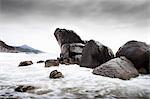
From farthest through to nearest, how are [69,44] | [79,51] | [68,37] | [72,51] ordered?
[68,37] < [69,44] < [79,51] < [72,51]

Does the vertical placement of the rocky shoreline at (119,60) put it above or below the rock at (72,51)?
below

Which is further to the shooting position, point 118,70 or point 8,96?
point 118,70

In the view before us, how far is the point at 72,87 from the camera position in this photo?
7199mm

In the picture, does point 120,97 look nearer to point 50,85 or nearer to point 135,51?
point 50,85

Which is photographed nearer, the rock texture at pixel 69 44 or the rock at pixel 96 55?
the rock at pixel 96 55

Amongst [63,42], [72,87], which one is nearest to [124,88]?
[72,87]

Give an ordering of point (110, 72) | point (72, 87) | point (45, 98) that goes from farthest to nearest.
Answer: point (110, 72) → point (72, 87) → point (45, 98)

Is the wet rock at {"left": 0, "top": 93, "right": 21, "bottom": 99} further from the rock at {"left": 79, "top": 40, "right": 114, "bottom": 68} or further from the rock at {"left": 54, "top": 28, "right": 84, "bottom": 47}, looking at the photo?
the rock at {"left": 54, "top": 28, "right": 84, "bottom": 47}

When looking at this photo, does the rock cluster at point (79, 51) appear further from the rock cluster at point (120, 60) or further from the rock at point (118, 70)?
the rock at point (118, 70)

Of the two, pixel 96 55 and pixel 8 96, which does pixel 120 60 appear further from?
pixel 8 96

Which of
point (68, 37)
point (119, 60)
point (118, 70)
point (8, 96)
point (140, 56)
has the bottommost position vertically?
point (8, 96)

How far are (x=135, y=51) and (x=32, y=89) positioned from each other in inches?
250

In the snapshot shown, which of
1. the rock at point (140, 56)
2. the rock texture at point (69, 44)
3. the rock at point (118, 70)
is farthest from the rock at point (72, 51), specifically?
the rock at point (118, 70)

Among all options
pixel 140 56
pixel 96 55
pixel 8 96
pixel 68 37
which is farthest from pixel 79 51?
pixel 8 96
